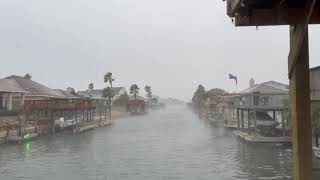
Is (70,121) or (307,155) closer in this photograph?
(307,155)

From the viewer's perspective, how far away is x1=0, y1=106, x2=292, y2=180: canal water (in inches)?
1216

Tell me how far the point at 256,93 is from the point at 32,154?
23.2 meters

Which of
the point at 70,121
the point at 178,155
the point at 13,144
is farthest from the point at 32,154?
the point at 70,121

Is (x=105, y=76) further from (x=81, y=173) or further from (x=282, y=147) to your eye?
(x=81, y=173)

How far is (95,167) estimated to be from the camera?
34688 millimetres

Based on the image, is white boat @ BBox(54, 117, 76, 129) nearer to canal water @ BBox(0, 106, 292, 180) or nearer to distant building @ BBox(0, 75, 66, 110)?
distant building @ BBox(0, 75, 66, 110)

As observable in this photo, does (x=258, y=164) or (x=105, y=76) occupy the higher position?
(x=105, y=76)

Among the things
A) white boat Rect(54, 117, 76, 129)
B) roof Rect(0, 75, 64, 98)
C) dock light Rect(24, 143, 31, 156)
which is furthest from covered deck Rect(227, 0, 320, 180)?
roof Rect(0, 75, 64, 98)

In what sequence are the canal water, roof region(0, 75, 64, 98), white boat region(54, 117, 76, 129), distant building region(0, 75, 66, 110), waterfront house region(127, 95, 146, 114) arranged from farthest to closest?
waterfront house region(127, 95, 146, 114) < roof region(0, 75, 64, 98) < distant building region(0, 75, 66, 110) < white boat region(54, 117, 76, 129) < the canal water

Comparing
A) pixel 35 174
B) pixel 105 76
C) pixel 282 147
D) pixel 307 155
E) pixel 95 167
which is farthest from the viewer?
pixel 105 76

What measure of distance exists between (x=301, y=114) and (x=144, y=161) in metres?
28.6

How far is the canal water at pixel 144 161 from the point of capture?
1216 inches

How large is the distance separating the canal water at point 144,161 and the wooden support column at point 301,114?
19.7 m

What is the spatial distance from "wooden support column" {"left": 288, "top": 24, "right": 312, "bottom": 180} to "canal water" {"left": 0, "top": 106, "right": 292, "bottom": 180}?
64.6ft
